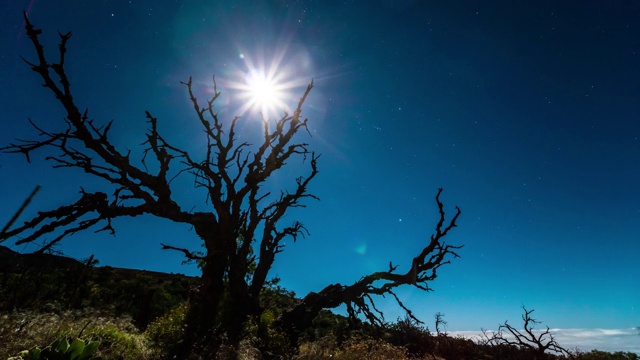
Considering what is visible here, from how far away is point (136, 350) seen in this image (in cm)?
828

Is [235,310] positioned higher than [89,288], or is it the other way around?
[89,288]

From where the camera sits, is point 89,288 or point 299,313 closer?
point 299,313

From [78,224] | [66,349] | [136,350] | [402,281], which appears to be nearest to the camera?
[66,349]

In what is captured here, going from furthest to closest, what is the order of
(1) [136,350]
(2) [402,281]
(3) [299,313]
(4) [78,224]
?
(2) [402,281], (3) [299,313], (4) [78,224], (1) [136,350]

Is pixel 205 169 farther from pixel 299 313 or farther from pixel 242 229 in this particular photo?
pixel 299 313

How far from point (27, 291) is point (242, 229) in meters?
8.79

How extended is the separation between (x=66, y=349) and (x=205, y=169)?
8.62 meters


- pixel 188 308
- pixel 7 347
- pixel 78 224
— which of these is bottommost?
pixel 7 347

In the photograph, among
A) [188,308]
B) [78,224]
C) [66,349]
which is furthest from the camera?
[188,308]

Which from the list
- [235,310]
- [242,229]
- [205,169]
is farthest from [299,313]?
[205,169]

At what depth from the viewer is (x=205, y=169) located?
45.0 ft

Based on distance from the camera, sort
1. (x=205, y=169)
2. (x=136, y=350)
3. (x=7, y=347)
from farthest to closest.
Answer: (x=205, y=169), (x=136, y=350), (x=7, y=347)

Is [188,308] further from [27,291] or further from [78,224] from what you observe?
[27,291]

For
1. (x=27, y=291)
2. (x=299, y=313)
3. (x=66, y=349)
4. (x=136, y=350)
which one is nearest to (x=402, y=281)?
(x=299, y=313)
